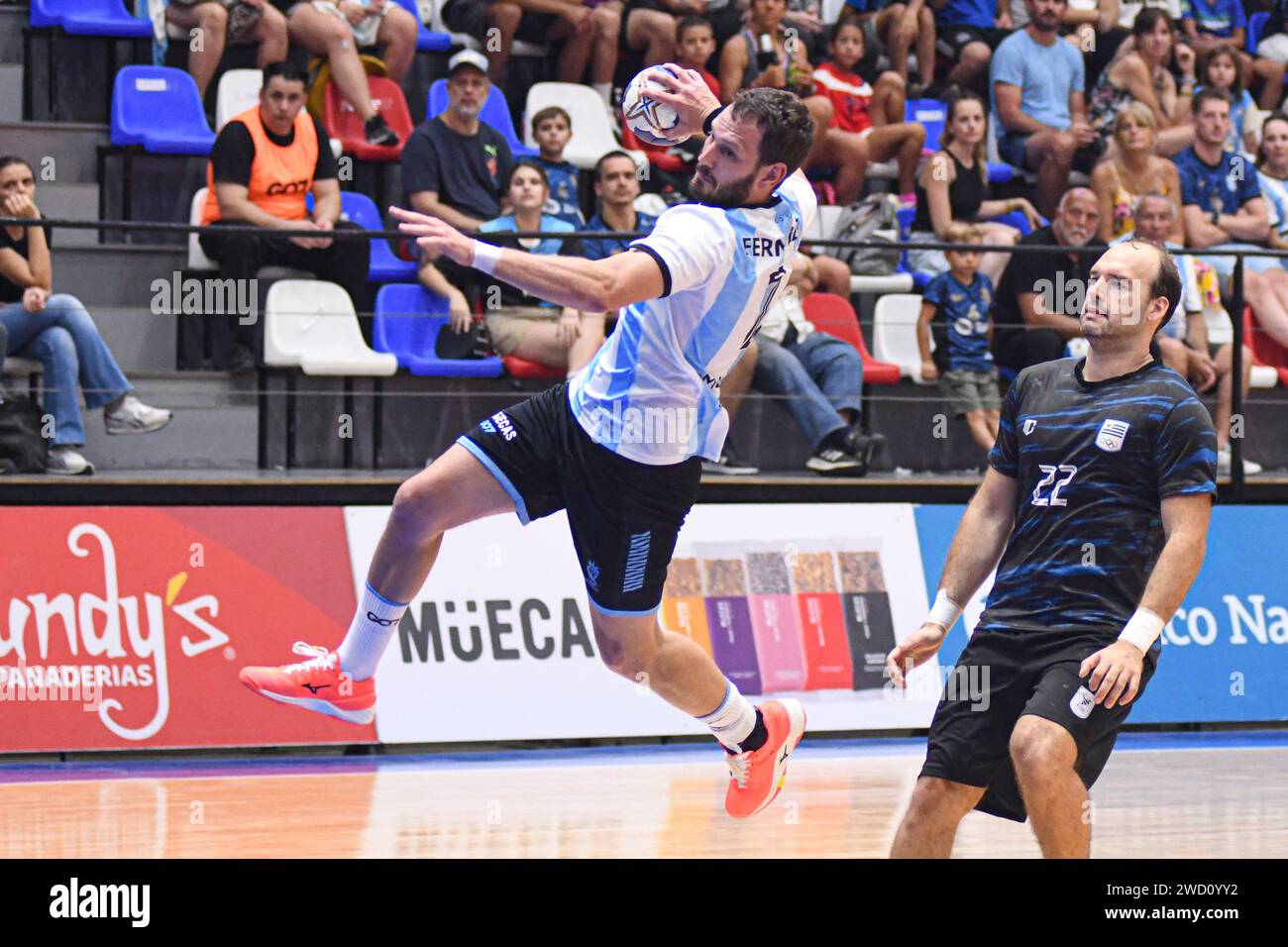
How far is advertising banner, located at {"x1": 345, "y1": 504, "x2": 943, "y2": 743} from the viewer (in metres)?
8.78

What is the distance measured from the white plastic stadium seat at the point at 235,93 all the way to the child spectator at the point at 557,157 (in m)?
1.74

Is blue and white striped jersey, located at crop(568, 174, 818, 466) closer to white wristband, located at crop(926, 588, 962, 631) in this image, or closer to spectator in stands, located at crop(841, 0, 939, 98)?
→ white wristband, located at crop(926, 588, 962, 631)

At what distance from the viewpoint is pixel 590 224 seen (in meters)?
10.1

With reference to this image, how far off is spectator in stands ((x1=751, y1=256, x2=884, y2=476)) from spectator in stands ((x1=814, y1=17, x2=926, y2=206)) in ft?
7.90

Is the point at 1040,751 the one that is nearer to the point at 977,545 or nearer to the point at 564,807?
the point at 977,545

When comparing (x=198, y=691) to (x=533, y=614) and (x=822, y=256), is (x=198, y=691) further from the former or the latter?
(x=822, y=256)

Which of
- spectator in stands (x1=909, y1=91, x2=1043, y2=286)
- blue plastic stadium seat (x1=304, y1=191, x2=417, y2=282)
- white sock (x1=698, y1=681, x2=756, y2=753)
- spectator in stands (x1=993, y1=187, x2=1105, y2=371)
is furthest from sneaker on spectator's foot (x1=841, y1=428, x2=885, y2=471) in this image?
white sock (x1=698, y1=681, x2=756, y2=753)

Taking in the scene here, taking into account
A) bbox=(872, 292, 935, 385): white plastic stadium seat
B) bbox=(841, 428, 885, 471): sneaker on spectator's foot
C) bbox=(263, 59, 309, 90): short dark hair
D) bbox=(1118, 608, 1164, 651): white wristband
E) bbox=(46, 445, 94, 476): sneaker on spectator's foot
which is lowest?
bbox=(46, 445, 94, 476): sneaker on spectator's foot

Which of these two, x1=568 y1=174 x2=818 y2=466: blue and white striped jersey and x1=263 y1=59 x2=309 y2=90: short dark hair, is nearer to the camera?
x1=568 y1=174 x2=818 y2=466: blue and white striped jersey

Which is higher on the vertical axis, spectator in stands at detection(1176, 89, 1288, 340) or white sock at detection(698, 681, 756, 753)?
spectator in stands at detection(1176, 89, 1288, 340)

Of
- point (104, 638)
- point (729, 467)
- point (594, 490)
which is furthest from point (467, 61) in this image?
point (594, 490)

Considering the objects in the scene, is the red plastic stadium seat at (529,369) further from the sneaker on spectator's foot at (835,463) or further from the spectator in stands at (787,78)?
the spectator in stands at (787,78)

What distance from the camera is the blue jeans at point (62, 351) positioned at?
8.53 m

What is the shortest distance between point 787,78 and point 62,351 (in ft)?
17.9
